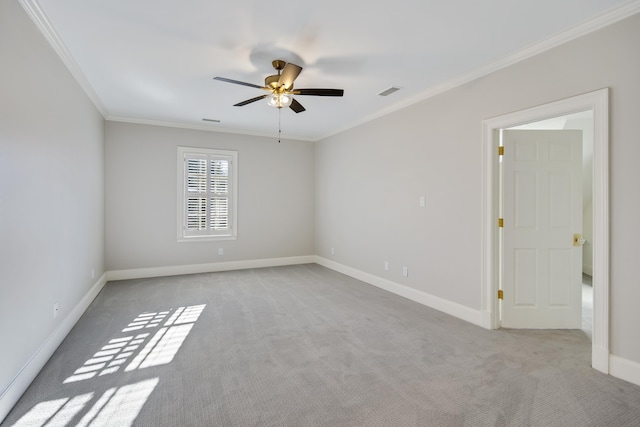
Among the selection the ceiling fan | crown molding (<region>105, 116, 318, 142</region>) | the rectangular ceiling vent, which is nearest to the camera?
→ the ceiling fan

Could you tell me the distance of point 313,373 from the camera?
2.32 m

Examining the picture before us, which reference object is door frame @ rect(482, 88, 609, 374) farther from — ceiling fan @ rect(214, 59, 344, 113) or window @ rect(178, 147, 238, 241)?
window @ rect(178, 147, 238, 241)

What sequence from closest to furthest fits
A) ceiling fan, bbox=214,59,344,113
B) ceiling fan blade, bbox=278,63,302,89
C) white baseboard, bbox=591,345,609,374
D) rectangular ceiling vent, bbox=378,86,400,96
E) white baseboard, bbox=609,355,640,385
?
white baseboard, bbox=609,355,640,385, white baseboard, bbox=591,345,609,374, ceiling fan blade, bbox=278,63,302,89, ceiling fan, bbox=214,59,344,113, rectangular ceiling vent, bbox=378,86,400,96

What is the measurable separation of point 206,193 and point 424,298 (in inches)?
162

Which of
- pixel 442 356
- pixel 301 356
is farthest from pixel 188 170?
pixel 442 356

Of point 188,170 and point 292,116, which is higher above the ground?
point 292,116

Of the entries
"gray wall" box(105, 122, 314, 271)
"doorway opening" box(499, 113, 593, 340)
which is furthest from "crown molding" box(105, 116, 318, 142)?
"doorway opening" box(499, 113, 593, 340)

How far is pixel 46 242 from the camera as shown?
2541 millimetres

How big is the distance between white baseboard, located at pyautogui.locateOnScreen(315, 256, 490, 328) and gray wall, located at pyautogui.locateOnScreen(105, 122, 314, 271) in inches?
63.4

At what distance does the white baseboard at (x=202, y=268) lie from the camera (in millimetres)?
5145

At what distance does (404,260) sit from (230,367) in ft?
8.88

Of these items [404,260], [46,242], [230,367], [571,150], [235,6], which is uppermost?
[235,6]

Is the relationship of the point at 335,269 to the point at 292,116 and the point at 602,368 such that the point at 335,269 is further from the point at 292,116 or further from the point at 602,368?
the point at 602,368

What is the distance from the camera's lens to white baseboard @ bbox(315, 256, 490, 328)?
10.9 ft
